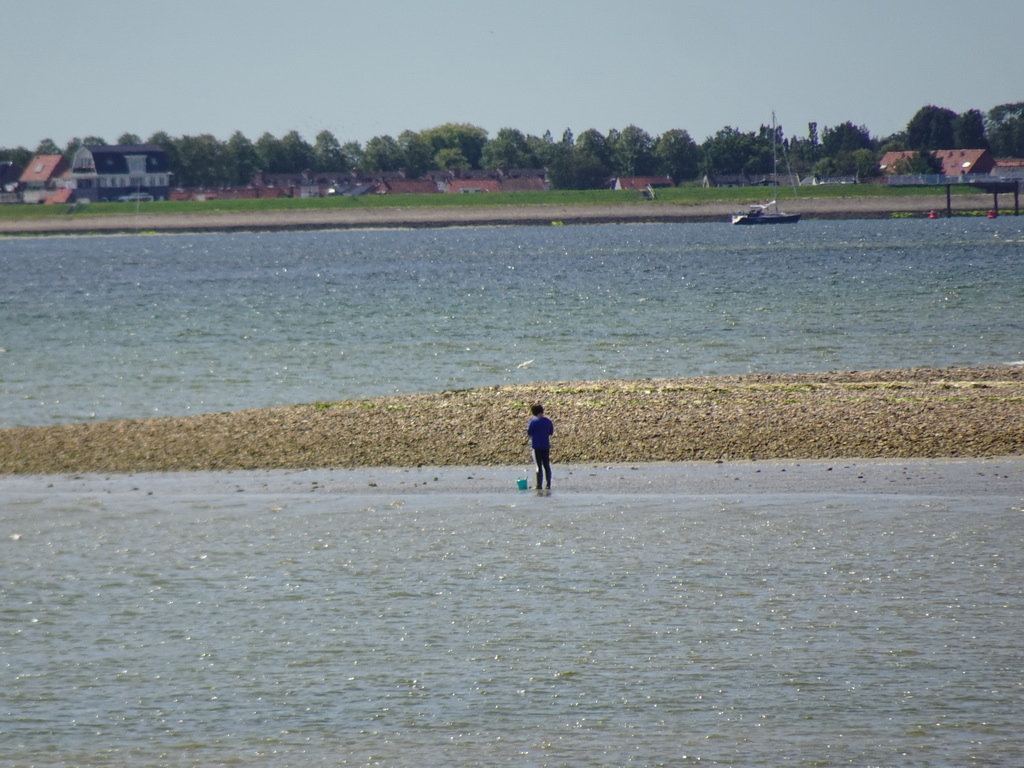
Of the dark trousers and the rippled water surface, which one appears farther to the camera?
the rippled water surface

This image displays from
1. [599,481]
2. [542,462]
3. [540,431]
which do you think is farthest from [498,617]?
[599,481]

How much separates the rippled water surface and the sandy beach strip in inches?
222

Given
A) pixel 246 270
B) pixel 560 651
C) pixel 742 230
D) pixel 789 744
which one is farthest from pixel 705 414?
pixel 742 230

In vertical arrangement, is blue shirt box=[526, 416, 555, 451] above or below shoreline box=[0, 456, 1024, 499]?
above

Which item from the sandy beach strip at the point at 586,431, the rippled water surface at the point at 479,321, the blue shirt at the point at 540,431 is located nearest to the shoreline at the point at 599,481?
the sandy beach strip at the point at 586,431

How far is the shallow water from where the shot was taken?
517 inches

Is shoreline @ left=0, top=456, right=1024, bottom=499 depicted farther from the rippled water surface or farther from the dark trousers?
the rippled water surface

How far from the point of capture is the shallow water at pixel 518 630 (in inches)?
517

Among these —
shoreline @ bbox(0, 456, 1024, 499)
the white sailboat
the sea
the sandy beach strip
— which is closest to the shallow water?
the sea

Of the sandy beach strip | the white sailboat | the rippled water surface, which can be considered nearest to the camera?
the sandy beach strip

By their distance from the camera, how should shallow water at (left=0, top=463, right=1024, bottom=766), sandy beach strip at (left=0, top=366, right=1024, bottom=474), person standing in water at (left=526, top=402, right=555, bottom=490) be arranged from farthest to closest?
1. sandy beach strip at (left=0, top=366, right=1024, bottom=474)
2. person standing in water at (left=526, top=402, right=555, bottom=490)
3. shallow water at (left=0, top=463, right=1024, bottom=766)

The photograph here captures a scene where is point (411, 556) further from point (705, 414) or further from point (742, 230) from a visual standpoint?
point (742, 230)

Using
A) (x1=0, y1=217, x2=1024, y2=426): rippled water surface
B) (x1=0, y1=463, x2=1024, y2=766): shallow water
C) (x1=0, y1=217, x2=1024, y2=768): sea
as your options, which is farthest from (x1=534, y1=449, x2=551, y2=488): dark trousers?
(x1=0, y1=217, x2=1024, y2=426): rippled water surface

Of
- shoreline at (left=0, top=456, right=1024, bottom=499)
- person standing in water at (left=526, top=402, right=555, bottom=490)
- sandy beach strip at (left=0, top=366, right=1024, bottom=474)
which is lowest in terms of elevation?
shoreline at (left=0, top=456, right=1024, bottom=499)
